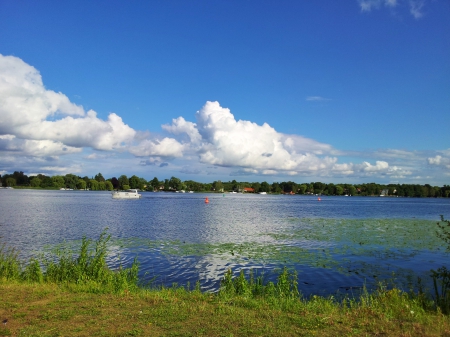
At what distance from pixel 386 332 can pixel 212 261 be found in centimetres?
1402

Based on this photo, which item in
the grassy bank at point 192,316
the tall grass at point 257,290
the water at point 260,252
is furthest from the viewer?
the water at point 260,252

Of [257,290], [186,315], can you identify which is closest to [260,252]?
Result: [257,290]

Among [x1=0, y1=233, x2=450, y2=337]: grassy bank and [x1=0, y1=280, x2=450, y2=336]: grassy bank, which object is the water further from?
[x1=0, y1=280, x2=450, y2=336]: grassy bank

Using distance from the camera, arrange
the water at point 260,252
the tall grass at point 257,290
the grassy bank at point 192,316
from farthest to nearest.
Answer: the water at point 260,252 → the tall grass at point 257,290 → the grassy bank at point 192,316

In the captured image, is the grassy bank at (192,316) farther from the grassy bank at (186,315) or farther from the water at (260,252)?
the water at (260,252)

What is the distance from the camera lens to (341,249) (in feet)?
86.5

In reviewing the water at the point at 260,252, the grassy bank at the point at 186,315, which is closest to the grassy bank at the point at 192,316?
the grassy bank at the point at 186,315

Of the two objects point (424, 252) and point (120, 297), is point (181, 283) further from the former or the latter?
point (424, 252)

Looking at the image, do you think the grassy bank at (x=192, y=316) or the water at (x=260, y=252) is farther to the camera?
the water at (x=260, y=252)

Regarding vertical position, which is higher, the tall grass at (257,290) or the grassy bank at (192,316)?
the grassy bank at (192,316)

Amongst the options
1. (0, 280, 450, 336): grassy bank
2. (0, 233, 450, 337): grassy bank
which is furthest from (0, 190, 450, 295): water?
(0, 280, 450, 336): grassy bank

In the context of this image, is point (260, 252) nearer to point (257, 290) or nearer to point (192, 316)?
point (257, 290)

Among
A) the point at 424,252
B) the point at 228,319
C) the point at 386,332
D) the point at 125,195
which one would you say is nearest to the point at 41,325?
the point at 228,319

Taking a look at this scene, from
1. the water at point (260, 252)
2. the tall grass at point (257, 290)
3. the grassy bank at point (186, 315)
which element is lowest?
the water at point (260, 252)
